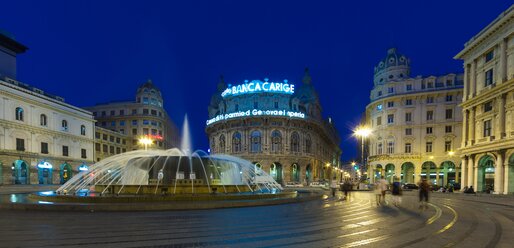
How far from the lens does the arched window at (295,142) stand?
81875 mm

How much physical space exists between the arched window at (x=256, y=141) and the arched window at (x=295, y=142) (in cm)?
859

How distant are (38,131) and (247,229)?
6177 cm

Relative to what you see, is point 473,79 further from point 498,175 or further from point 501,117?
point 498,175

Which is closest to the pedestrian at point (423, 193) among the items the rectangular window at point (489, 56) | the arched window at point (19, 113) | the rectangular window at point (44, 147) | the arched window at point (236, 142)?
the rectangular window at point (489, 56)

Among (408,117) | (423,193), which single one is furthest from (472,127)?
(423,193)

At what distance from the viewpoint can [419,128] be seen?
212 feet

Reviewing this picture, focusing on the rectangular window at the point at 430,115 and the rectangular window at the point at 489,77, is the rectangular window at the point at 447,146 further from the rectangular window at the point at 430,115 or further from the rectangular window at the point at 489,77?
the rectangular window at the point at 489,77

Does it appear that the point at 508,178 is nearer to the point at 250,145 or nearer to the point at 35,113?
the point at 250,145

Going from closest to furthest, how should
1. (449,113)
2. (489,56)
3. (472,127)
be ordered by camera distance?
1. (489,56)
2. (472,127)
3. (449,113)

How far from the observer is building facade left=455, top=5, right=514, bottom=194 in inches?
1391

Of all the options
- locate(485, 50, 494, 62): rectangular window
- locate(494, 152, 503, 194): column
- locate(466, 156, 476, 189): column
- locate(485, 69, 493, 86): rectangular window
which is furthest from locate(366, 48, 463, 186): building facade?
locate(494, 152, 503, 194): column

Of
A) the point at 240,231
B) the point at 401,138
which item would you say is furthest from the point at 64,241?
the point at 401,138

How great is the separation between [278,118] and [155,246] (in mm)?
71529

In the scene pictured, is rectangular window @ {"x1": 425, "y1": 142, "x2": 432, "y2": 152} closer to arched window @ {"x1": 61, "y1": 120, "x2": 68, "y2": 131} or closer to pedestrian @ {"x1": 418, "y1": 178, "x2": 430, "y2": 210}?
pedestrian @ {"x1": 418, "y1": 178, "x2": 430, "y2": 210}
